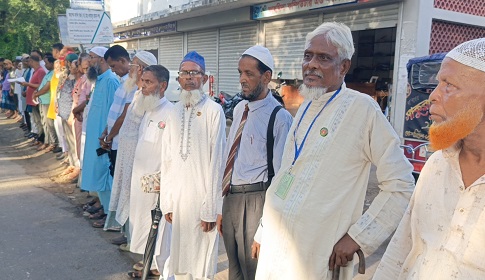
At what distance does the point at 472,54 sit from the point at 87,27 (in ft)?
26.2

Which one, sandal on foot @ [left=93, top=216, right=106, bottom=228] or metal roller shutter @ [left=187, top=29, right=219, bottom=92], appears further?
metal roller shutter @ [left=187, top=29, right=219, bottom=92]

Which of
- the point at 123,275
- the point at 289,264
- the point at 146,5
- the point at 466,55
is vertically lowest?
the point at 123,275

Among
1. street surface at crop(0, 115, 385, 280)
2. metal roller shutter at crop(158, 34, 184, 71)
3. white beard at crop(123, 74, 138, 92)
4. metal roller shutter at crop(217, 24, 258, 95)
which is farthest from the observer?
metal roller shutter at crop(158, 34, 184, 71)

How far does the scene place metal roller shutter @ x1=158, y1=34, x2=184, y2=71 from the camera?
68.3 feet

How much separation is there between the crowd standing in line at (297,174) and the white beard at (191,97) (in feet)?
0.04

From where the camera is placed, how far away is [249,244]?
9.32 feet

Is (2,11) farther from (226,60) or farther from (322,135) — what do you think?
(322,135)

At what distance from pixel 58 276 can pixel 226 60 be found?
1406cm

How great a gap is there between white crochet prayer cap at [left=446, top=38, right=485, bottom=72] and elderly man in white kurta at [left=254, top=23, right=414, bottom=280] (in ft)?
1.82

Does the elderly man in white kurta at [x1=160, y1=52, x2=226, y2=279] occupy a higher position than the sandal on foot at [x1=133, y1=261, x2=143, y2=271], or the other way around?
the elderly man in white kurta at [x1=160, y1=52, x2=226, y2=279]

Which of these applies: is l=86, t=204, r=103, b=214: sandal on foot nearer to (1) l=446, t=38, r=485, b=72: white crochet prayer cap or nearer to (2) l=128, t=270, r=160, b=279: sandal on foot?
(2) l=128, t=270, r=160, b=279: sandal on foot

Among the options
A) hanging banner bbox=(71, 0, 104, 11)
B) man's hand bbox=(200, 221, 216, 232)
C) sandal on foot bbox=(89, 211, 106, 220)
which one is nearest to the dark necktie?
man's hand bbox=(200, 221, 216, 232)

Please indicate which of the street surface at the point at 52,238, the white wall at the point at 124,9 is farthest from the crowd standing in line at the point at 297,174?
the white wall at the point at 124,9

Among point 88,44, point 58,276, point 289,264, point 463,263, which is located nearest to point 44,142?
point 88,44
